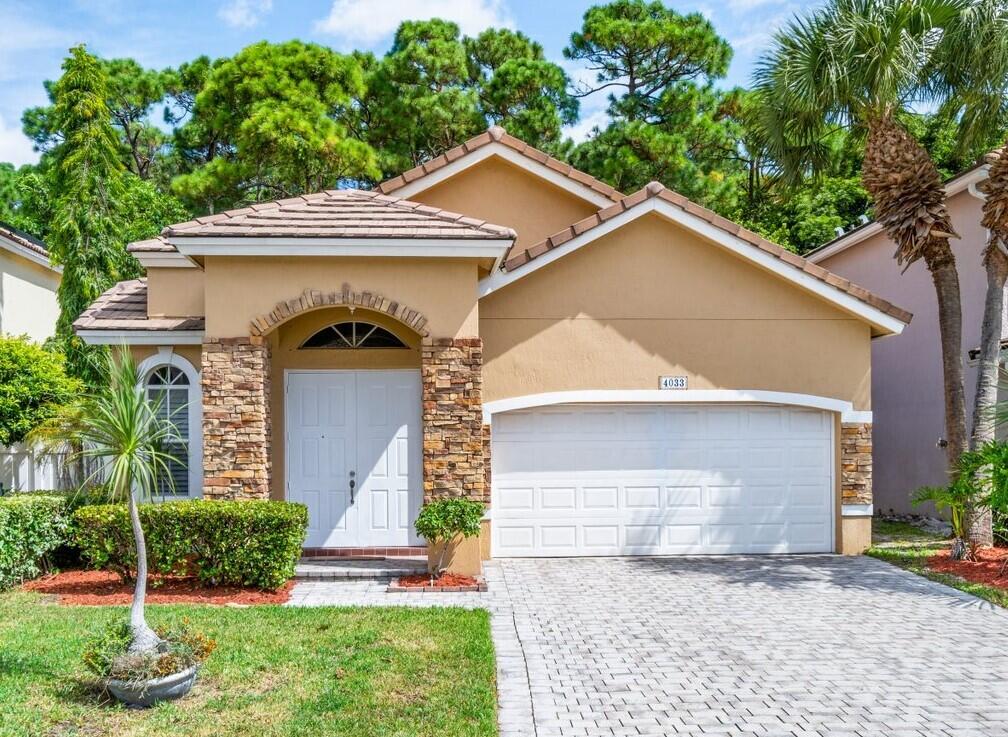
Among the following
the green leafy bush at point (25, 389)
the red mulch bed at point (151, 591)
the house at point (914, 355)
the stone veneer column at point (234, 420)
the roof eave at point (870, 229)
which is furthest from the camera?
the house at point (914, 355)

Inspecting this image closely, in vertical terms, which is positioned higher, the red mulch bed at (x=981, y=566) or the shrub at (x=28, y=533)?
the shrub at (x=28, y=533)

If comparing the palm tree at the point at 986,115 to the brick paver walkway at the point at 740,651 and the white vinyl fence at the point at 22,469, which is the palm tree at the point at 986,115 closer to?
the brick paver walkway at the point at 740,651

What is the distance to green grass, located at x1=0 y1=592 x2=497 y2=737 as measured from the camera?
19.1 feet

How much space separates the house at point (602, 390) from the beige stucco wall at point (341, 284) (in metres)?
0.67

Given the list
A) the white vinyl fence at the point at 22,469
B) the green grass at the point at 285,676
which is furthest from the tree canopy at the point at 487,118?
the green grass at the point at 285,676

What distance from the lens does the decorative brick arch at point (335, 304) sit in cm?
1054

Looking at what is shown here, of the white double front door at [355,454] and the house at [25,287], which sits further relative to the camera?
the house at [25,287]

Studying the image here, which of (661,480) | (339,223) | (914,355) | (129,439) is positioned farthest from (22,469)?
(914,355)

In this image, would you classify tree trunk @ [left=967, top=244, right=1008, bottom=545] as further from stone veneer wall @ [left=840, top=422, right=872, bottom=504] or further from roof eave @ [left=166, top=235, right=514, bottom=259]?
roof eave @ [left=166, top=235, right=514, bottom=259]

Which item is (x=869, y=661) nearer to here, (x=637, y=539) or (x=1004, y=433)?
(x=637, y=539)

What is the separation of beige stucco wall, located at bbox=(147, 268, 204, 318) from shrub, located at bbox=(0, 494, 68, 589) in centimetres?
313

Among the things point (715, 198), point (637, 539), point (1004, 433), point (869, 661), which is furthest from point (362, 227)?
point (715, 198)

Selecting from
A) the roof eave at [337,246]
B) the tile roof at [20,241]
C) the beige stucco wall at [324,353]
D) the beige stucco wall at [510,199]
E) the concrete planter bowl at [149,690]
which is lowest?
the concrete planter bowl at [149,690]

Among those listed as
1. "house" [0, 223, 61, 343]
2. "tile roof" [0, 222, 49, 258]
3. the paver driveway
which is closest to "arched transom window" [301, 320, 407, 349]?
the paver driveway
